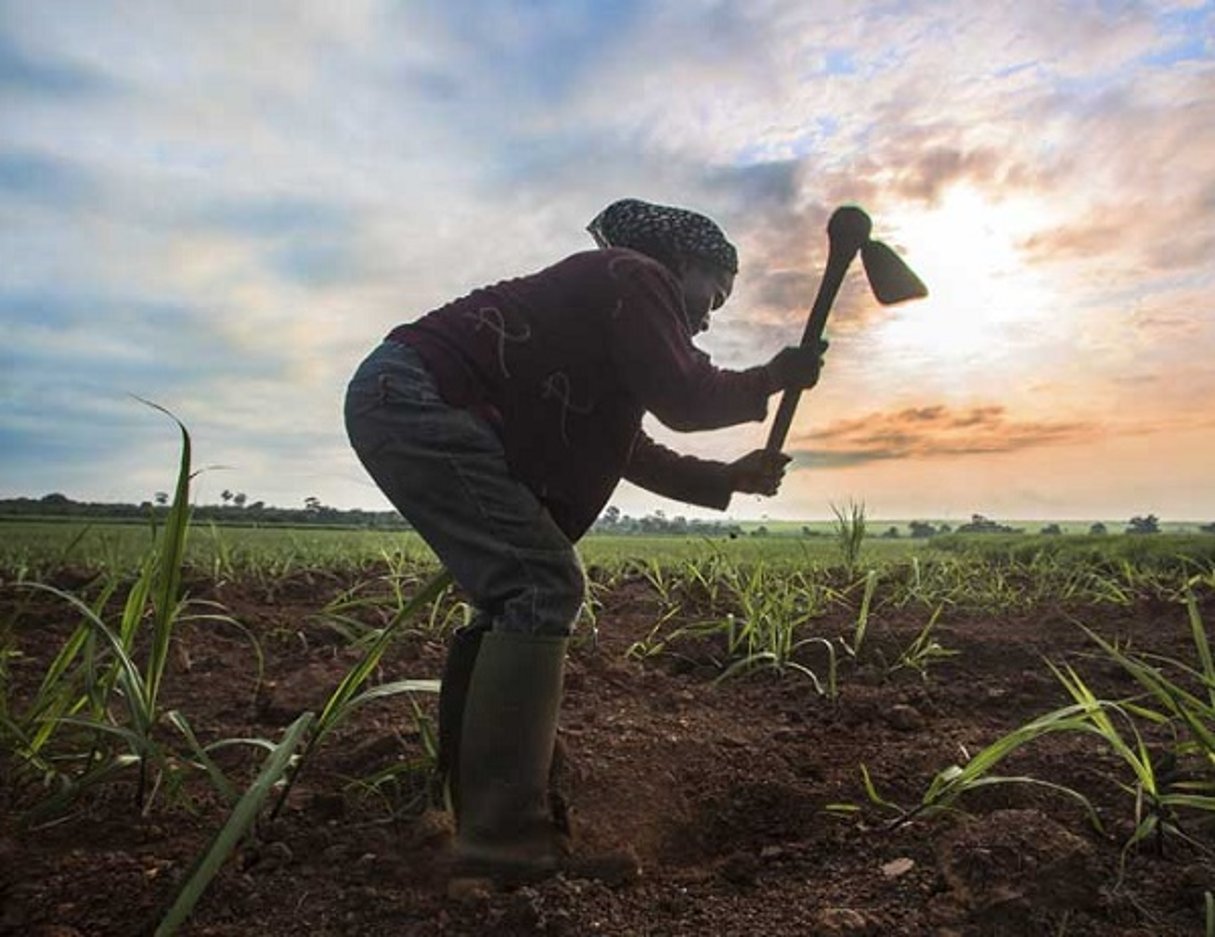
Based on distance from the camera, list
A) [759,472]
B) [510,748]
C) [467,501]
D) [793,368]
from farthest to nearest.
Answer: [759,472] → [793,368] → [467,501] → [510,748]

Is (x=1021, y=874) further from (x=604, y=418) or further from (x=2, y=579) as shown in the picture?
(x=2, y=579)

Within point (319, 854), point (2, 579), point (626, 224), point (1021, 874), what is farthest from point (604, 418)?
point (2, 579)

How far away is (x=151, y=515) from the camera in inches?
78.2

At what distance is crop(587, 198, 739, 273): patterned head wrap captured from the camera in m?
2.41

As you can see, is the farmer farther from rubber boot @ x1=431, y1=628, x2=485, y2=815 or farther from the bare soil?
the bare soil

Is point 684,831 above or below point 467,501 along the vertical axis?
below

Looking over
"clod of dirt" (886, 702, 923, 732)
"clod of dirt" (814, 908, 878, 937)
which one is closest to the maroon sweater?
"clod of dirt" (886, 702, 923, 732)

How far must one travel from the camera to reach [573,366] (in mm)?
2070

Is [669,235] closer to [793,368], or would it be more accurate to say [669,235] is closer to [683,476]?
[793,368]

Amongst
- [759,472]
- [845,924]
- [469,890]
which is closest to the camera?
[845,924]

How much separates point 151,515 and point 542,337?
91 cm

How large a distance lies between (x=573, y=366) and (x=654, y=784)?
2.99 feet

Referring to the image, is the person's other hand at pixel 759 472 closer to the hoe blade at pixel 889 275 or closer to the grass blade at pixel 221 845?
the hoe blade at pixel 889 275

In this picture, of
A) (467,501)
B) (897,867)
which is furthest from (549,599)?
(897,867)
